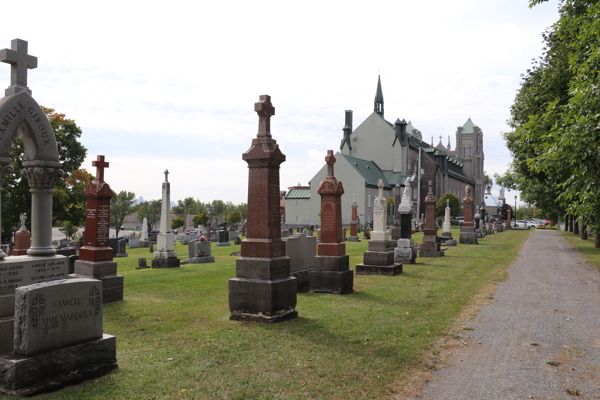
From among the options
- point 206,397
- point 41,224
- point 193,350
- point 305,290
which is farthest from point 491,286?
point 41,224

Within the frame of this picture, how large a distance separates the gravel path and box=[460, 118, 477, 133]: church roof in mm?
109315

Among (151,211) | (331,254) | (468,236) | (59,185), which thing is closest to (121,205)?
(151,211)

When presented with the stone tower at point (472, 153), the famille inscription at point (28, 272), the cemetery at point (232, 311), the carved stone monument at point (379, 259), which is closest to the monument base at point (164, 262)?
the cemetery at point (232, 311)

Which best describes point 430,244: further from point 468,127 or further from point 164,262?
point 468,127

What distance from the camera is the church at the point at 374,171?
66.5 m

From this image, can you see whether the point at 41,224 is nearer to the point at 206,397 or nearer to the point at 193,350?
the point at 193,350

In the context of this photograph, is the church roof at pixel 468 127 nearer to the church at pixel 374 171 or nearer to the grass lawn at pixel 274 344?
the church at pixel 374 171

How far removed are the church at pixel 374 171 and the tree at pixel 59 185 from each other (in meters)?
35.4

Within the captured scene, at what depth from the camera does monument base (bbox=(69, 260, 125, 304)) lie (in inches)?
412

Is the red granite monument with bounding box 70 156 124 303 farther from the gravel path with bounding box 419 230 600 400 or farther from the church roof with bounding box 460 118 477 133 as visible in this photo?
the church roof with bounding box 460 118 477 133

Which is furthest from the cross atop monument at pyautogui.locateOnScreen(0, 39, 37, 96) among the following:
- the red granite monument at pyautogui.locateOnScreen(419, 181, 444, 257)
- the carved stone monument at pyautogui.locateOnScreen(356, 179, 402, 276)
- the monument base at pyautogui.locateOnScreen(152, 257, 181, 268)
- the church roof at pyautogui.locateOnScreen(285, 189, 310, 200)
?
the church roof at pyautogui.locateOnScreen(285, 189, 310, 200)

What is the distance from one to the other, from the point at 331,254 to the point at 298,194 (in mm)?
58893

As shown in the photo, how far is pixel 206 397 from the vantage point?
15.1 feet

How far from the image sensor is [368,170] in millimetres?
71062
